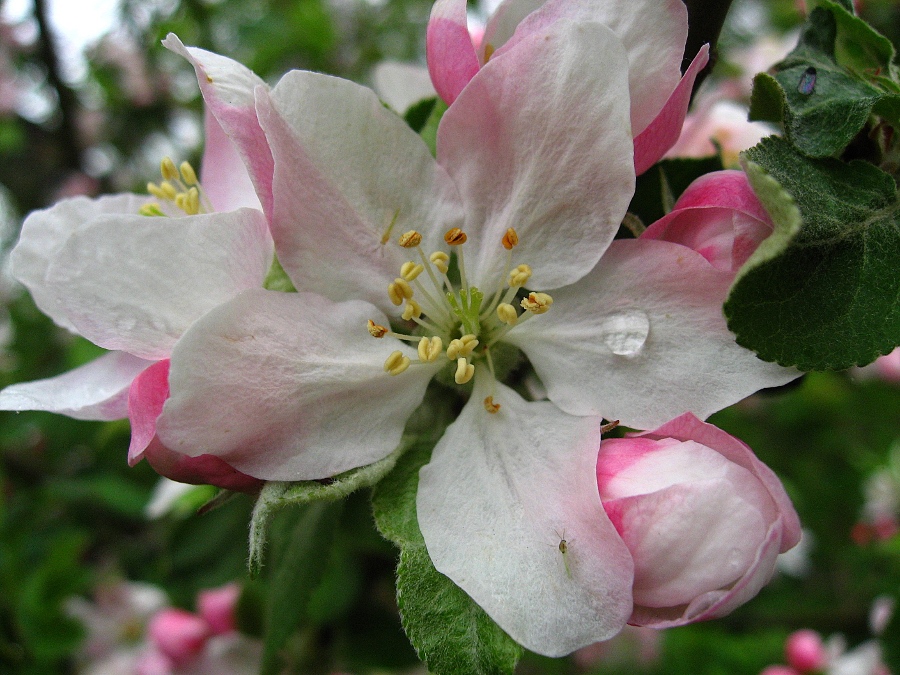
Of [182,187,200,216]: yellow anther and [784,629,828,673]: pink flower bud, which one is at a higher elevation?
[182,187,200,216]: yellow anther

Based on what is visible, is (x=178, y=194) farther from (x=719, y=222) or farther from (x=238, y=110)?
(x=719, y=222)

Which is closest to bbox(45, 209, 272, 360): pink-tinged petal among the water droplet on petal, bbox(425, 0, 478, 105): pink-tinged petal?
bbox(425, 0, 478, 105): pink-tinged petal

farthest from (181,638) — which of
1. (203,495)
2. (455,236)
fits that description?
(455,236)

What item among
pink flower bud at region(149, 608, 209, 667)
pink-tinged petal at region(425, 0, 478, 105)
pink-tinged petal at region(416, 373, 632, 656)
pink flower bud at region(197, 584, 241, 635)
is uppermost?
pink-tinged petal at region(425, 0, 478, 105)

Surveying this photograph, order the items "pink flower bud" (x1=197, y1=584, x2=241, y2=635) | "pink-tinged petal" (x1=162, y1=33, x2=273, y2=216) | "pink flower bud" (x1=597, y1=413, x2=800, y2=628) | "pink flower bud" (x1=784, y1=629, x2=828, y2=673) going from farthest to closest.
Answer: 1. "pink flower bud" (x1=784, y1=629, x2=828, y2=673)
2. "pink flower bud" (x1=197, y1=584, x2=241, y2=635)
3. "pink-tinged petal" (x1=162, y1=33, x2=273, y2=216)
4. "pink flower bud" (x1=597, y1=413, x2=800, y2=628)

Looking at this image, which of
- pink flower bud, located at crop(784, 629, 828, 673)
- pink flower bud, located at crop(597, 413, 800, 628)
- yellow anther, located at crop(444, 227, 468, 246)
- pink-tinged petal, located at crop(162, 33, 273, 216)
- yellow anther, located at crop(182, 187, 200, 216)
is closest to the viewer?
pink flower bud, located at crop(597, 413, 800, 628)

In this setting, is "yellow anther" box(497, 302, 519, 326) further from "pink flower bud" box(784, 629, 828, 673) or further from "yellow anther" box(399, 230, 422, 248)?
"pink flower bud" box(784, 629, 828, 673)
